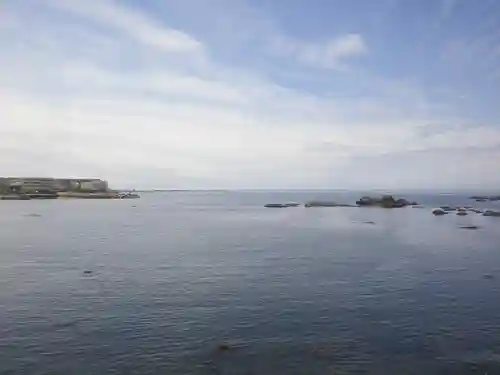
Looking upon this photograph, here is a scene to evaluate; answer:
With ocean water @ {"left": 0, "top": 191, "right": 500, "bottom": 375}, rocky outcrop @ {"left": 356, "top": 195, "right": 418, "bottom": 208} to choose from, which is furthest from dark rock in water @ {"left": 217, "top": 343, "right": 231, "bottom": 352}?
rocky outcrop @ {"left": 356, "top": 195, "right": 418, "bottom": 208}

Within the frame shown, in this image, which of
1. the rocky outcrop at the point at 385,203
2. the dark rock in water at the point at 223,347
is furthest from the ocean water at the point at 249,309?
the rocky outcrop at the point at 385,203

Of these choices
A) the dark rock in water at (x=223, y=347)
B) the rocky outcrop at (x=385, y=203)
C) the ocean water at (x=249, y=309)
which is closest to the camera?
the ocean water at (x=249, y=309)

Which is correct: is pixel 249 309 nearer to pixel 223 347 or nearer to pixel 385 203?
pixel 223 347

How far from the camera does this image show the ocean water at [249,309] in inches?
946

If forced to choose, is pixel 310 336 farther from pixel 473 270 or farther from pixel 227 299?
pixel 473 270

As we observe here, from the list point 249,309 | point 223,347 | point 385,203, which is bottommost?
point 223,347

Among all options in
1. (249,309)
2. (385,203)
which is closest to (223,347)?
(249,309)

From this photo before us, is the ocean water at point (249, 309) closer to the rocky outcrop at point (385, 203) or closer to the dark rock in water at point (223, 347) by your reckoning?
the dark rock in water at point (223, 347)

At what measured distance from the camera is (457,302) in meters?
35.3

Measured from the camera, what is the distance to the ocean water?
24.0 m

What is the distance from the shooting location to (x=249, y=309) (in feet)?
109

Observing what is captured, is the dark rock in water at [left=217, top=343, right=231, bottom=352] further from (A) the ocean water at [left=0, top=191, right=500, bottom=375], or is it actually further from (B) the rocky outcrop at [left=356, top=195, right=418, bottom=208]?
(B) the rocky outcrop at [left=356, top=195, right=418, bottom=208]

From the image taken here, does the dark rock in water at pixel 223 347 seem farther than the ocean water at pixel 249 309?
Yes

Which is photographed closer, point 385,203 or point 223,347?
point 223,347
